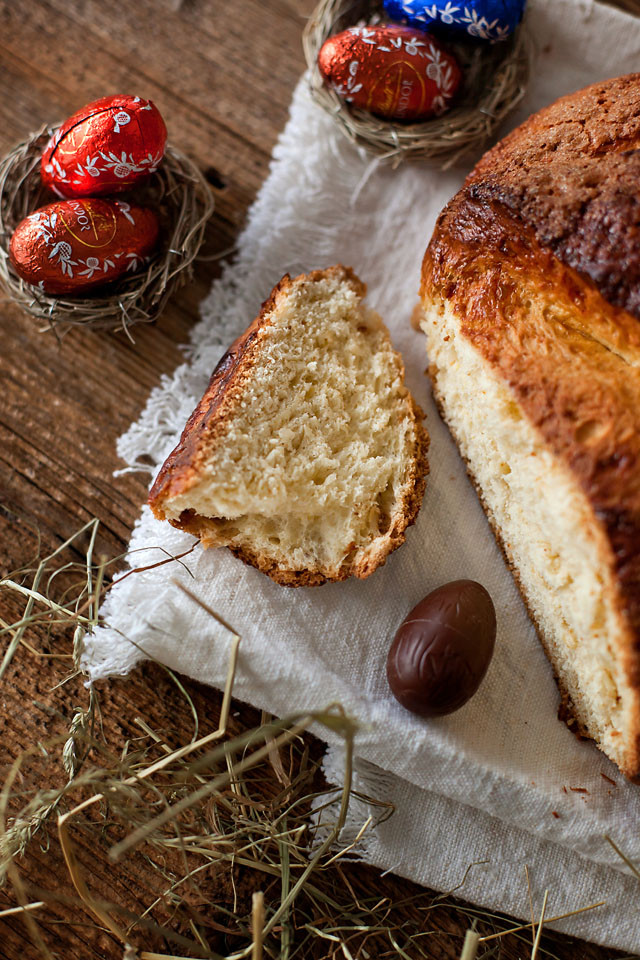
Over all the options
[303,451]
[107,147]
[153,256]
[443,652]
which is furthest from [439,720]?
[107,147]

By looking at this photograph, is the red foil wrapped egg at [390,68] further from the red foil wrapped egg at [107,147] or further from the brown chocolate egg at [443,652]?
the brown chocolate egg at [443,652]

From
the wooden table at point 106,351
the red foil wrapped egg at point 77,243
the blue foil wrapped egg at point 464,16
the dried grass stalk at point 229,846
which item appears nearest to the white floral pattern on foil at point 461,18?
the blue foil wrapped egg at point 464,16

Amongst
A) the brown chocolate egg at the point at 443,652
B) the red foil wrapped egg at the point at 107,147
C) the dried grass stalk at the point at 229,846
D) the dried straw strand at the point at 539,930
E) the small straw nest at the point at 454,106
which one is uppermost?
the small straw nest at the point at 454,106

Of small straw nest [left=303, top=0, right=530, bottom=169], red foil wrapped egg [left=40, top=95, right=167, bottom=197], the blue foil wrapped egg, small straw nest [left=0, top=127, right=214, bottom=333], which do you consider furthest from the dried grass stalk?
the blue foil wrapped egg

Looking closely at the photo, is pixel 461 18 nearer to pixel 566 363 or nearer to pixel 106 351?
pixel 566 363

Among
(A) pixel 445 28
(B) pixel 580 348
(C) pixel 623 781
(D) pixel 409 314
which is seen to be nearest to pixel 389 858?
(C) pixel 623 781
